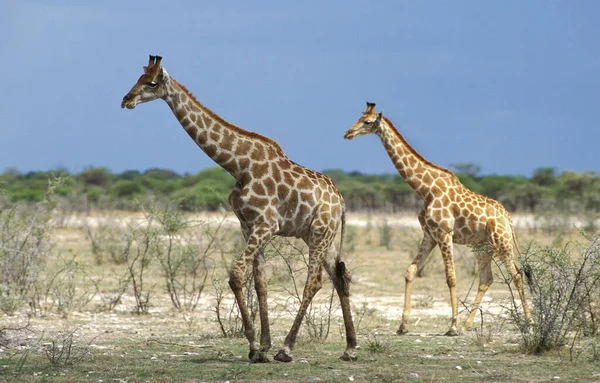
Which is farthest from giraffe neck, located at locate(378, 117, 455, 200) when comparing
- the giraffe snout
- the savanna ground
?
the giraffe snout

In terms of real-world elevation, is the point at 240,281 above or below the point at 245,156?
below

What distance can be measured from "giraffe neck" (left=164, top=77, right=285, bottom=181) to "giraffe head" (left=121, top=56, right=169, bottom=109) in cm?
17

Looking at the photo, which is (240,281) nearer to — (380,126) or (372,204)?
(380,126)

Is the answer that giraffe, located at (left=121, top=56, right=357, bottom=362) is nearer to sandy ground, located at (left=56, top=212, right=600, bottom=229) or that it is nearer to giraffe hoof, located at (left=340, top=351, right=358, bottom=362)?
giraffe hoof, located at (left=340, top=351, right=358, bottom=362)

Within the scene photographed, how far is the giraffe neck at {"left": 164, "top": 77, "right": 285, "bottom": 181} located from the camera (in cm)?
948

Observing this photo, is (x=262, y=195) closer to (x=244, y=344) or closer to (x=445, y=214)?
(x=244, y=344)

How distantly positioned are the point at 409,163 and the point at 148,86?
15.8ft

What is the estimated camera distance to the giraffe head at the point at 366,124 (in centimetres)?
1277

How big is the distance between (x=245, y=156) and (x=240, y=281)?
1294 mm

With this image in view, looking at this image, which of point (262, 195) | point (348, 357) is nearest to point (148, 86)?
point (262, 195)

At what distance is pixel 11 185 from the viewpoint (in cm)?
5172

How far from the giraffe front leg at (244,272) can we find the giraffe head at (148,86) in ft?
5.36

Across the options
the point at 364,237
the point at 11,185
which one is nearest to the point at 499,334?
the point at 364,237

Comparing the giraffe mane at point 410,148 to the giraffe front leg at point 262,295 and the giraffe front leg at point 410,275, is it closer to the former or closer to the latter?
the giraffe front leg at point 410,275
